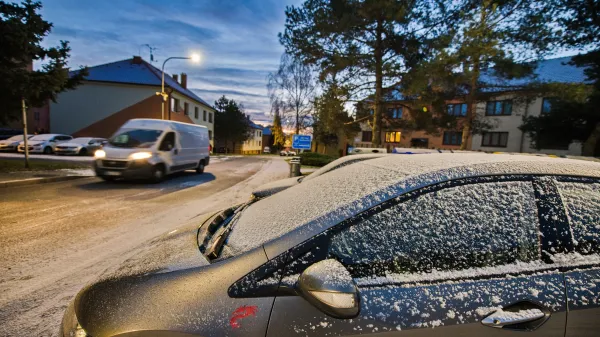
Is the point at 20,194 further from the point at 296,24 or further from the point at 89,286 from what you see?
the point at 296,24

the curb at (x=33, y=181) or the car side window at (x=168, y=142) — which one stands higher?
the car side window at (x=168, y=142)

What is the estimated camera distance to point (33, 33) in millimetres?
10750

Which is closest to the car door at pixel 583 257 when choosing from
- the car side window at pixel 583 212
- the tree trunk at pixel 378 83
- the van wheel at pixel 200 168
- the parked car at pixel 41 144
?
the car side window at pixel 583 212

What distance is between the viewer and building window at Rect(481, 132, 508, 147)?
33.5m

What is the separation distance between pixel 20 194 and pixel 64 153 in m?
15.6

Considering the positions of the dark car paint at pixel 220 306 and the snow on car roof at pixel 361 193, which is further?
the snow on car roof at pixel 361 193

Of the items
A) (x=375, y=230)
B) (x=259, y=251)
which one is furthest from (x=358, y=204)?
(x=259, y=251)

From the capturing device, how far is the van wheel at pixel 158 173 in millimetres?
10086

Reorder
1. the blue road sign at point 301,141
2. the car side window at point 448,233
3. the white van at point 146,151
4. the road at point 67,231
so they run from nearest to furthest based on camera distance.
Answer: the car side window at point 448,233 < the road at point 67,231 < the white van at point 146,151 < the blue road sign at point 301,141

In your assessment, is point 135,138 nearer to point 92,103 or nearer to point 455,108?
point 92,103

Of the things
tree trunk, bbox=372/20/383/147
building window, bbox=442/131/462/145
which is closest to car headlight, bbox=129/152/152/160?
tree trunk, bbox=372/20/383/147

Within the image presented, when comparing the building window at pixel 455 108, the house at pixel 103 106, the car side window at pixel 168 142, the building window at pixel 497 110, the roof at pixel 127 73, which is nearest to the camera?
the car side window at pixel 168 142

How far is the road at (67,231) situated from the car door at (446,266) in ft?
5.72

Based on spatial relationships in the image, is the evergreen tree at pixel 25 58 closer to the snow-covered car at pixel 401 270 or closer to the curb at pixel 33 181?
the curb at pixel 33 181
